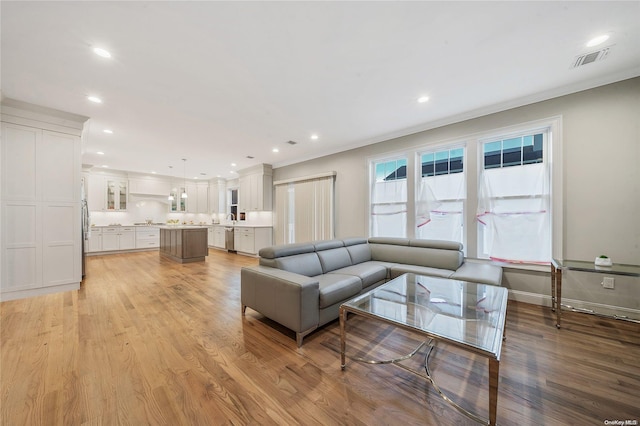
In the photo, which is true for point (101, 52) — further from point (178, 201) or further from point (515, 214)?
point (178, 201)

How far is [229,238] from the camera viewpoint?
25.0 feet

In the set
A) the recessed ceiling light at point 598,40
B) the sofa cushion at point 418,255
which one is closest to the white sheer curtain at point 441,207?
the sofa cushion at point 418,255

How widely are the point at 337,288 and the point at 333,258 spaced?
2.92ft

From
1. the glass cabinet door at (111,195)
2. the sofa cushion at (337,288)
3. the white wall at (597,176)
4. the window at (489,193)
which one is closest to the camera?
the sofa cushion at (337,288)

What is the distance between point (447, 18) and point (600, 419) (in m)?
2.86

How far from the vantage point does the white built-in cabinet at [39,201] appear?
10.2ft

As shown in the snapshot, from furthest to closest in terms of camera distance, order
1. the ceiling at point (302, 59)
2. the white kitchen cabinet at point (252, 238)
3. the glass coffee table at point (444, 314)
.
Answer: the white kitchen cabinet at point (252, 238) → the ceiling at point (302, 59) → the glass coffee table at point (444, 314)

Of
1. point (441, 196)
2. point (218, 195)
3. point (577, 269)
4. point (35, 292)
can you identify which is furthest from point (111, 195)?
point (577, 269)

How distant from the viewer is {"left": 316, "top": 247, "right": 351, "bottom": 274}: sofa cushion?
3160 mm

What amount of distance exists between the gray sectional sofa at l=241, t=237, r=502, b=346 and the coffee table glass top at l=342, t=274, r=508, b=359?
0.44 metres

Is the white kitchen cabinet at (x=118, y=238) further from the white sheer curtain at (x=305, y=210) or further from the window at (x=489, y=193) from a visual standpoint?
the window at (x=489, y=193)

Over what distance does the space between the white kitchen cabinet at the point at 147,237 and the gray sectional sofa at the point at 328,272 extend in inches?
274

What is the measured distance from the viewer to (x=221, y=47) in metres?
2.08

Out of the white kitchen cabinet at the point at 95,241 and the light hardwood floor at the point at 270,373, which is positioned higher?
the white kitchen cabinet at the point at 95,241
